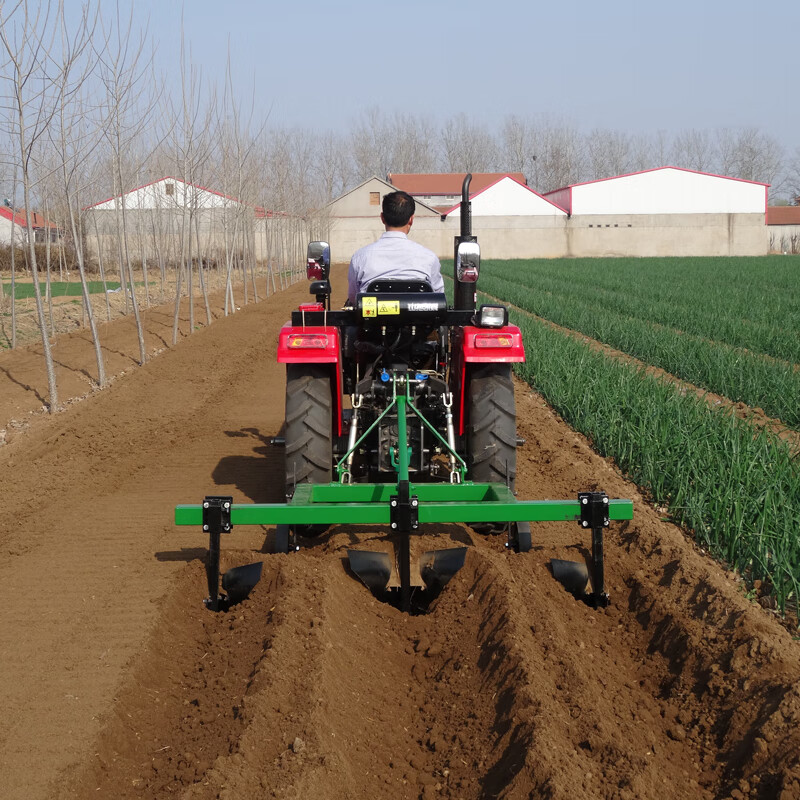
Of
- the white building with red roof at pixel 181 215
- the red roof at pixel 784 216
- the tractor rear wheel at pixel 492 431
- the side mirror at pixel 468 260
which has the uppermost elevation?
the red roof at pixel 784 216

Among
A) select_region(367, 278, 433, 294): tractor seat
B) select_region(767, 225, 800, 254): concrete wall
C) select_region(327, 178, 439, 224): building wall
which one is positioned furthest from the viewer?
select_region(327, 178, 439, 224): building wall

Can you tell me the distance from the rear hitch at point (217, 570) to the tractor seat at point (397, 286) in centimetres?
128

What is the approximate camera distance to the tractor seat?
4434 mm

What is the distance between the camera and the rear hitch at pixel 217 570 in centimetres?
370

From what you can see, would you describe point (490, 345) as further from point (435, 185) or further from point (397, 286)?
point (435, 185)

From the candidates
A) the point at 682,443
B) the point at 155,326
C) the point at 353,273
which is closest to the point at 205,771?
the point at 353,273

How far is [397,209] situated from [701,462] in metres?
2.29

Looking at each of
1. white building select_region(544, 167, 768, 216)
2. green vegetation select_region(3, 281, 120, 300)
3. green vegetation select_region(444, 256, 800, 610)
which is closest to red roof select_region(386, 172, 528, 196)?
white building select_region(544, 167, 768, 216)

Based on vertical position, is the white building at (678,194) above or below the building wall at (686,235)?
above

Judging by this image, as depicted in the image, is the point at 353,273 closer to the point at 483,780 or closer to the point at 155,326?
the point at 483,780

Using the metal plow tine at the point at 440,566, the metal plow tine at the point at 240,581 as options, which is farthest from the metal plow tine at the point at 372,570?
the metal plow tine at the point at 240,581

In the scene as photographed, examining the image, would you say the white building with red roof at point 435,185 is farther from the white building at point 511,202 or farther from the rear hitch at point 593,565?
the rear hitch at point 593,565

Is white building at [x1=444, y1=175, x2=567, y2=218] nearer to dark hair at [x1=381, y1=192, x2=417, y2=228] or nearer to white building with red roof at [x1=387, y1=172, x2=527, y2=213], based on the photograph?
white building with red roof at [x1=387, y1=172, x2=527, y2=213]

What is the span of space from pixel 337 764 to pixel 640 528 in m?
2.51
